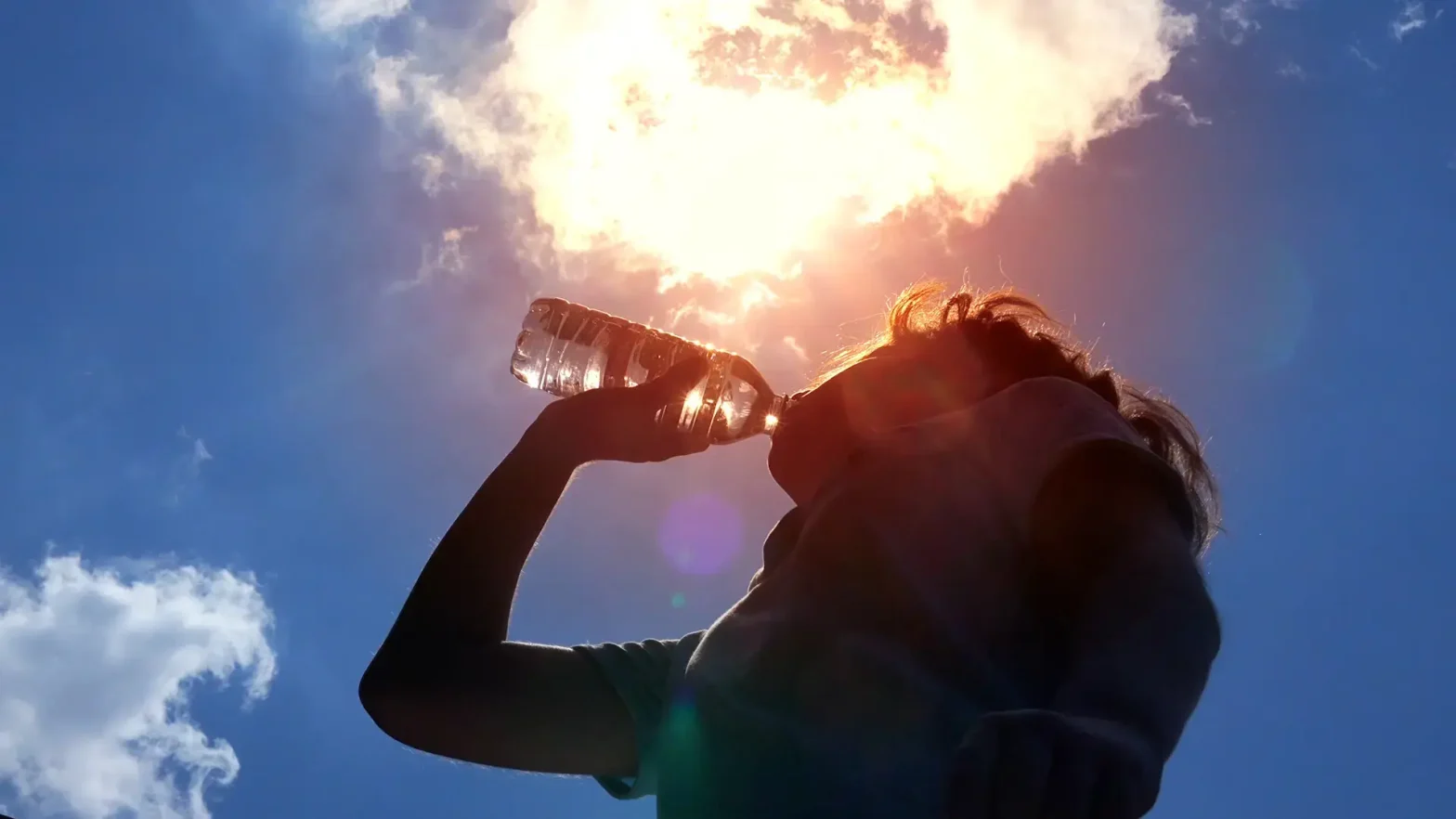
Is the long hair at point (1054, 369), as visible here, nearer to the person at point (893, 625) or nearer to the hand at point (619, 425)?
the person at point (893, 625)

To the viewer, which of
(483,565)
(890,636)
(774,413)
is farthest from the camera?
(774,413)

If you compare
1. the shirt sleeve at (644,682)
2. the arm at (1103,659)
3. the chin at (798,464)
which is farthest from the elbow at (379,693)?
the arm at (1103,659)

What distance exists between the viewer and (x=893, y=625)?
1.51 meters

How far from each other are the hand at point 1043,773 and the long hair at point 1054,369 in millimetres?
1389

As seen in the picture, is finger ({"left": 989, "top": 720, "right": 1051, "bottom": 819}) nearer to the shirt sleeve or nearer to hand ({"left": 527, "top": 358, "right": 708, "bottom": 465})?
the shirt sleeve

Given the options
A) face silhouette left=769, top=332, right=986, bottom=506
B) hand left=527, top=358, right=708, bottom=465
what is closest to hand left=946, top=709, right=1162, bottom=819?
face silhouette left=769, top=332, right=986, bottom=506

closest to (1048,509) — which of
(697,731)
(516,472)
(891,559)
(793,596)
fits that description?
(891,559)

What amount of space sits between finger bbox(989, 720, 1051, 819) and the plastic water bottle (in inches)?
92.4

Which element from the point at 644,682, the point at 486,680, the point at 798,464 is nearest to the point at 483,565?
the point at 486,680

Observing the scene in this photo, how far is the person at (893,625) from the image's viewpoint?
3.83ft

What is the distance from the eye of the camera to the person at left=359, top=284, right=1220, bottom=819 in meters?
1.17

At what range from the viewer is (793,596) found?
1.66m

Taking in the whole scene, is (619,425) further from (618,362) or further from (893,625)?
(618,362)

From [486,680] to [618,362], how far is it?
6.58 feet
